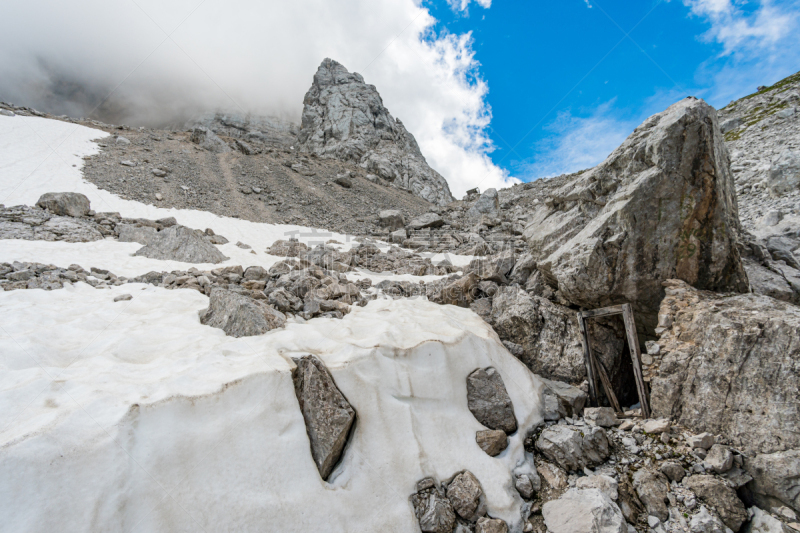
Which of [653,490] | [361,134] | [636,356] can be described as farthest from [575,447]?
[361,134]

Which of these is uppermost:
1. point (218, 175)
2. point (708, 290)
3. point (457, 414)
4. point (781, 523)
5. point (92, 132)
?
point (92, 132)

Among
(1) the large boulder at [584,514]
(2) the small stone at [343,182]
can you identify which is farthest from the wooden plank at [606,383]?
(2) the small stone at [343,182]

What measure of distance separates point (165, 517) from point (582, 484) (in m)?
5.98

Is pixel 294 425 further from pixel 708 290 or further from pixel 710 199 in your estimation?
pixel 710 199

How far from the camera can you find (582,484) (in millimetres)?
5285

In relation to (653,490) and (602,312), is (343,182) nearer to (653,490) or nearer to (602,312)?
(602,312)

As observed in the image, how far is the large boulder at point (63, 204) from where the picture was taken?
13.8m

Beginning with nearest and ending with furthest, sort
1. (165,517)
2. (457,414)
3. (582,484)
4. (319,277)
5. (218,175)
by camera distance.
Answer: (165,517)
(582,484)
(457,414)
(319,277)
(218,175)

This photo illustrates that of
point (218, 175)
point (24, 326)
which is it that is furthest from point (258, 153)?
point (24, 326)

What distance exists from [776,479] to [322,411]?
6.80m

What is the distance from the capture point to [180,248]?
474 inches

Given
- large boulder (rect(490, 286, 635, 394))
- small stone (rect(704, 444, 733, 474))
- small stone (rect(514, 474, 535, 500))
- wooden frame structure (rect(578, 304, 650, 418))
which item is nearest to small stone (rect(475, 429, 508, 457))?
small stone (rect(514, 474, 535, 500))

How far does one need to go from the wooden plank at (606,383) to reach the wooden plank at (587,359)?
0.88 feet

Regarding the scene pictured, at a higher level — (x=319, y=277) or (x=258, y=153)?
(x=258, y=153)
